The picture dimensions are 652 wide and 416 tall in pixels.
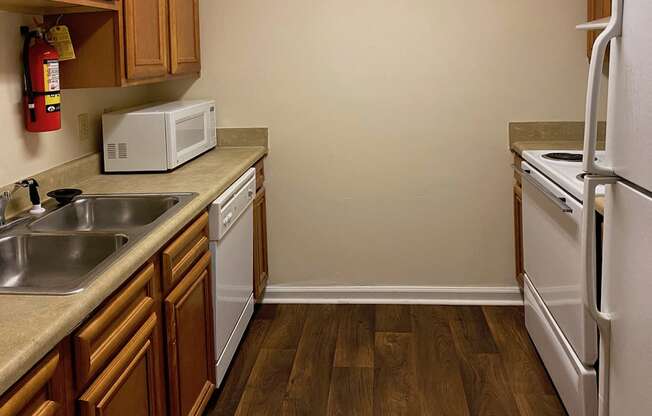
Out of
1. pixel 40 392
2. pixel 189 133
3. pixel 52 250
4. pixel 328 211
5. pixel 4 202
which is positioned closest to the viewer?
pixel 40 392

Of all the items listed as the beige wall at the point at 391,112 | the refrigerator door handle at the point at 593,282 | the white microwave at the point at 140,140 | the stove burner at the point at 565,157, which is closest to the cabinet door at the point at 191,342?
the white microwave at the point at 140,140

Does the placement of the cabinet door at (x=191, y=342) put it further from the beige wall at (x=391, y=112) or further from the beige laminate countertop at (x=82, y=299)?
the beige wall at (x=391, y=112)

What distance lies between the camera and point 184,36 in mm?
3699

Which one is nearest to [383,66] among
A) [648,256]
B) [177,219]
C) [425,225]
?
[425,225]

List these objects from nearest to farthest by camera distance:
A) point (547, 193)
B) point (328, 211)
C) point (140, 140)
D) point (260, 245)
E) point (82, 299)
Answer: point (82, 299) → point (547, 193) → point (140, 140) → point (260, 245) → point (328, 211)

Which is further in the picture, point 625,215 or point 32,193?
point 32,193

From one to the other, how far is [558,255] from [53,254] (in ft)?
5.85

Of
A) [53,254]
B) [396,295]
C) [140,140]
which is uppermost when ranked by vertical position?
[140,140]

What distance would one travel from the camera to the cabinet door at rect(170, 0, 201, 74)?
3495 millimetres

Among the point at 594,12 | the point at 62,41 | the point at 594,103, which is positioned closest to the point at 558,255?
the point at 594,103

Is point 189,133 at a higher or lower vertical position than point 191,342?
higher

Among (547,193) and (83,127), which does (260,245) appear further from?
(547,193)

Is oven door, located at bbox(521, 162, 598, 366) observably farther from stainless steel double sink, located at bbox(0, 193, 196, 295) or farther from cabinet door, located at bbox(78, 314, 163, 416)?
stainless steel double sink, located at bbox(0, 193, 196, 295)

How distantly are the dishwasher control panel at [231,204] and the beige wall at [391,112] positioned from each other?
0.57m
